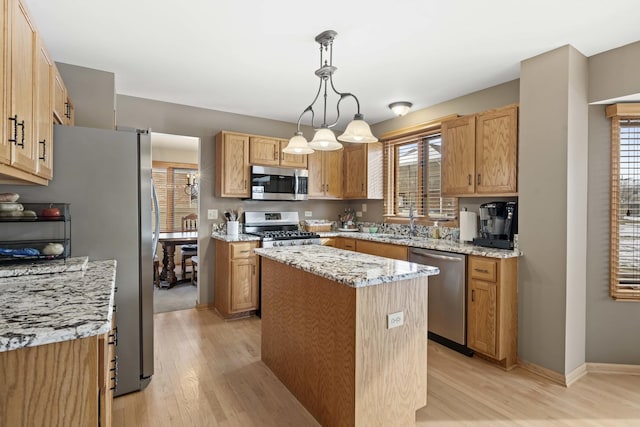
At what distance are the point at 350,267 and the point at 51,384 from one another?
1.34 metres

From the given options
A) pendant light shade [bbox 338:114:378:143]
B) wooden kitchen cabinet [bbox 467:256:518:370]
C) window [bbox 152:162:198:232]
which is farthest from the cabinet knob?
window [bbox 152:162:198:232]

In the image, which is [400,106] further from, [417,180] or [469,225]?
[469,225]

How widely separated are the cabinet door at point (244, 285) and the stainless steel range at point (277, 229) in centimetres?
30

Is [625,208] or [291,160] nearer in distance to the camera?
[625,208]

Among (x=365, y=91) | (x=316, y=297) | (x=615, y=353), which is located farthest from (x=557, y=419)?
(x=365, y=91)

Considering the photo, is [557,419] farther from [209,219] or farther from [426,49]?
[209,219]

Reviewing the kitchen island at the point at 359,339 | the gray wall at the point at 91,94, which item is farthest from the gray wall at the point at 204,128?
the kitchen island at the point at 359,339

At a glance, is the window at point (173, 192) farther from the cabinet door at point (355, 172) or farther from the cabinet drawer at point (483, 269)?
the cabinet drawer at point (483, 269)

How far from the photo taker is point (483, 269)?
2686 millimetres

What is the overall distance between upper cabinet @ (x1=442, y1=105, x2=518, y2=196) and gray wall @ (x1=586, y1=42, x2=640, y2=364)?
1.85ft

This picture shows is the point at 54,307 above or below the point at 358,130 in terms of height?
below

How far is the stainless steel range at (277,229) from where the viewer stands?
3853 millimetres

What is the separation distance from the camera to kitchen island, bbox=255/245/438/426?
5.46 ft

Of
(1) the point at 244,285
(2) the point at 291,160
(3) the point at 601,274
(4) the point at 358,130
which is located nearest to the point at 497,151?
(3) the point at 601,274
